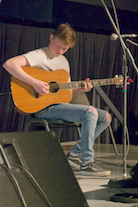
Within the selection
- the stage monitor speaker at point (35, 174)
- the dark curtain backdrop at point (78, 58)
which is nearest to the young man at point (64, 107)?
the stage monitor speaker at point (35, 174)

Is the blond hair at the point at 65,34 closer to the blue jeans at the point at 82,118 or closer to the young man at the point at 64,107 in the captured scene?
the young man at the point at 64,107

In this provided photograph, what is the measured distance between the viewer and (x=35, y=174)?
3.57ft

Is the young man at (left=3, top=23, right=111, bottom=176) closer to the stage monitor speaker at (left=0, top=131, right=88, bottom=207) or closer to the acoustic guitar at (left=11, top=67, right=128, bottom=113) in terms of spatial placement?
the acoustic guitar at (left=11, top=67, right=128, bottom=113)

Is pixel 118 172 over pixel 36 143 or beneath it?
beneath

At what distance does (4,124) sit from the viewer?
14.3ft

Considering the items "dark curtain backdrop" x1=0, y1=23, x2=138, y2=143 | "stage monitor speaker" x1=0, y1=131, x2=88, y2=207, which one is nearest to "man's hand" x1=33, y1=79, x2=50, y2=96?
"stage monitor speaker" x1=0, y1=131, x2=88, y2=207

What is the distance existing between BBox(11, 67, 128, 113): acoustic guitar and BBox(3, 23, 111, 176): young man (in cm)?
5

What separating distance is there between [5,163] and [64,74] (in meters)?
1.55

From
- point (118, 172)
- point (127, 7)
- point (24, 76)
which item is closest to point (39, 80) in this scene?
point (24, 76)

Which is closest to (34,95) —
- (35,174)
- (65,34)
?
(65,34)

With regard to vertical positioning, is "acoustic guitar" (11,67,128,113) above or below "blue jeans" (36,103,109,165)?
above

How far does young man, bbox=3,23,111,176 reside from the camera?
2193 millimetres

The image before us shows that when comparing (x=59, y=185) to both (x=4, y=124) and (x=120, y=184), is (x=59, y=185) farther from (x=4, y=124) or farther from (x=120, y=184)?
(x=4, y=124)

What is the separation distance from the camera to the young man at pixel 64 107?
2.19m
